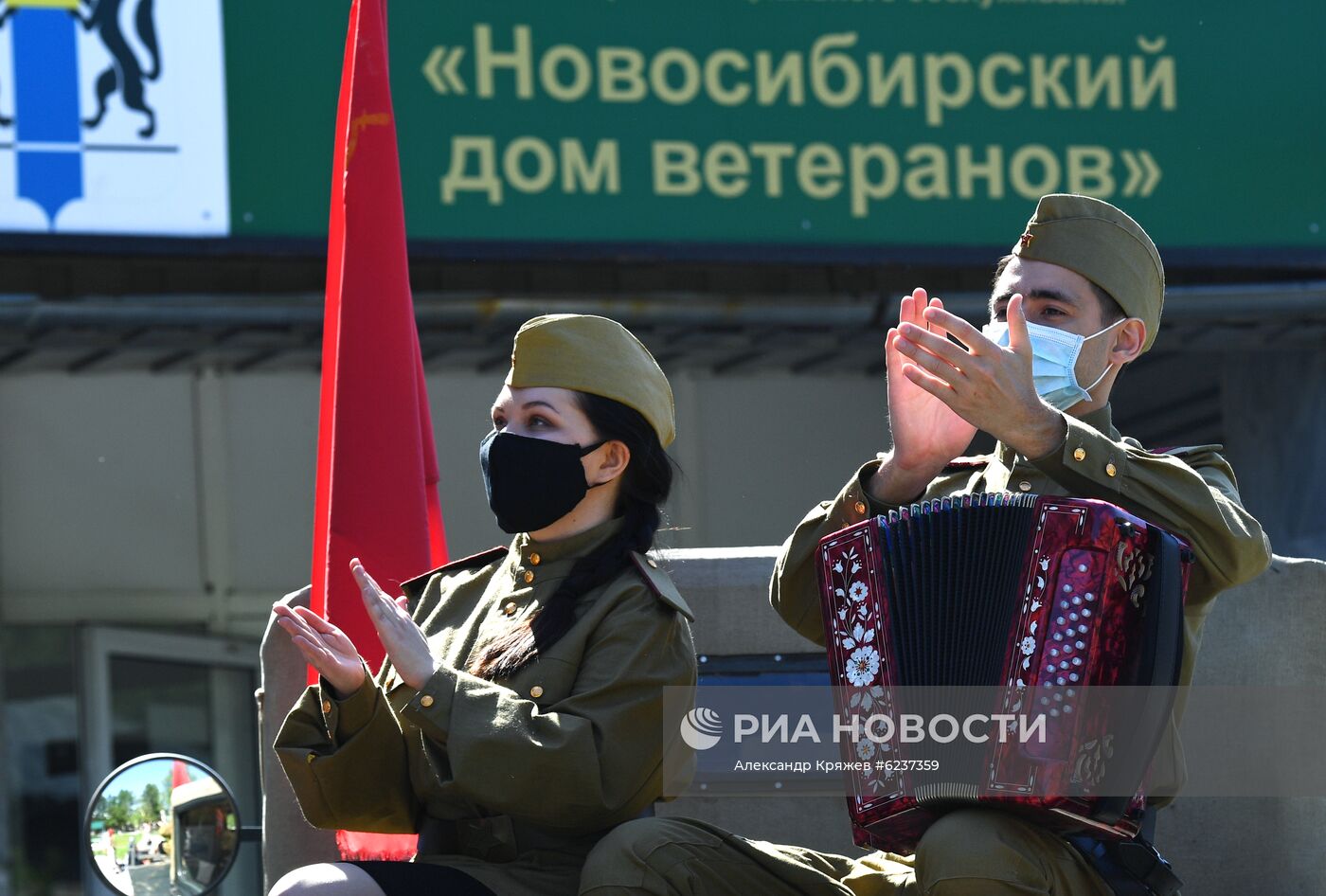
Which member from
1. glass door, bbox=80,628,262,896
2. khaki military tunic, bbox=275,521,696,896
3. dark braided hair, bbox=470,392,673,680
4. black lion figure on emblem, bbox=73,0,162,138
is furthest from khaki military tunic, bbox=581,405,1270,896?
glass door, bbox=80,628,262,896

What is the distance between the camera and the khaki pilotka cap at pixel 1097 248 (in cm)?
329

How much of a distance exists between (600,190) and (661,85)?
1.44ft

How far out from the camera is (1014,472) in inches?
126

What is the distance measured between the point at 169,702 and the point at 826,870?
6.29 metres

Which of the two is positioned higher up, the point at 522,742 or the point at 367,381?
→ the point at 367,381

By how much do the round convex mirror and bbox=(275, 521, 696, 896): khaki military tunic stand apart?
38 cm

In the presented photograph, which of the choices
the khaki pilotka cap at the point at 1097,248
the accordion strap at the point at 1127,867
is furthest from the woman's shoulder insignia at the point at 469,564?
the accordion strap at the point at 1127,867

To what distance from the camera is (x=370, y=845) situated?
3.47m

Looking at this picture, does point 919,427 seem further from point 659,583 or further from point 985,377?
point 659,583

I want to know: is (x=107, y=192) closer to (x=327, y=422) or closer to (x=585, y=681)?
(x=327, y=422)

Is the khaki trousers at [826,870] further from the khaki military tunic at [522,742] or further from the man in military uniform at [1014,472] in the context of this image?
the khaki military tunic at [522,742]

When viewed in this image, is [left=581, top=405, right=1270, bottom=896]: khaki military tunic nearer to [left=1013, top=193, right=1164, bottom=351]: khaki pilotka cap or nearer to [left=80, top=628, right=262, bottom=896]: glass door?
[left=1013, top=193, right=1164, bottom=351]: khaki pilotka cap

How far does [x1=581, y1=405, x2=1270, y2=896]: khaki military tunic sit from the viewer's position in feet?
8.51

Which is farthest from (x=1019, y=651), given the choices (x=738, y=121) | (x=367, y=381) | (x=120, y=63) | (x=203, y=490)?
(x=203, y=490)
